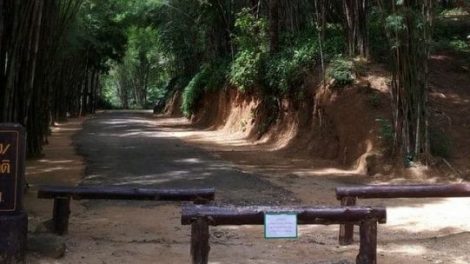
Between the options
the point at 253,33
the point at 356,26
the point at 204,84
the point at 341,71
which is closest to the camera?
the point at 341,71

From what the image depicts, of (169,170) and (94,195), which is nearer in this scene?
(94,195)

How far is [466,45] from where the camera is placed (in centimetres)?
1606

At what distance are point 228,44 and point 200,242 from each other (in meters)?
18.8

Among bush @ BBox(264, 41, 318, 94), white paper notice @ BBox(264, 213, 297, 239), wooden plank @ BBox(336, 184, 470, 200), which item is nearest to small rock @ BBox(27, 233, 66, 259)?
white paper notice @ BBox(264, 213, 297, 239)

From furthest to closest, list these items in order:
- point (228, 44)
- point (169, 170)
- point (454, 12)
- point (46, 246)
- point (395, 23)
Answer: point (228, 44) → point (454, 12) → point (169, 170) → point (395, 23) → point (46, 246)

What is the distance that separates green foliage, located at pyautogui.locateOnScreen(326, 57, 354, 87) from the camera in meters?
13.4

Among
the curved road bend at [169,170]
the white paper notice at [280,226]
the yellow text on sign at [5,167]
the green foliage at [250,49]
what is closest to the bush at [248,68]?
the green foliage at [250,49]

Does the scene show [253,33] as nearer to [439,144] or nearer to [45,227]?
[439,144]

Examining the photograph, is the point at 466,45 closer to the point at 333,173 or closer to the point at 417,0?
the point at 417,0

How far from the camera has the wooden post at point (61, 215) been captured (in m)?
6.38

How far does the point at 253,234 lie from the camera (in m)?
6.88

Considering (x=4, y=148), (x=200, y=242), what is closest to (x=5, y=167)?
(x=4, y=148)

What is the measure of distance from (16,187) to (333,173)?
7.35 m

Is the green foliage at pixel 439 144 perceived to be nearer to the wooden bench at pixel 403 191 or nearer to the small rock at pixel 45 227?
the wooden bench at pixel 403 191
